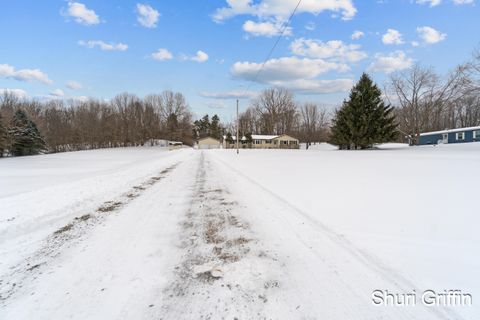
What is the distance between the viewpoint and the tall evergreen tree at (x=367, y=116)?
33.5 metres

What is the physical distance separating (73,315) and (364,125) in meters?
35.9

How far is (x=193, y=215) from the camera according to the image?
18.3ft

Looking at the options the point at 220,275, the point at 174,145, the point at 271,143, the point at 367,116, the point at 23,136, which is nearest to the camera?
the point at 220,275

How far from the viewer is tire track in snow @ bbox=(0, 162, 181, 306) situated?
2.97 meters

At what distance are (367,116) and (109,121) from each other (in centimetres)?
6459

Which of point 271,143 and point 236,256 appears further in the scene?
point 271,143

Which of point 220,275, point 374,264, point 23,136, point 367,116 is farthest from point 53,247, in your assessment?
point 23,136

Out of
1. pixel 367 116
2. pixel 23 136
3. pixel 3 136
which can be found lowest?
pixel 3 136

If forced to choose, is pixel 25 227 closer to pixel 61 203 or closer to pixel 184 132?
pixel 61 203

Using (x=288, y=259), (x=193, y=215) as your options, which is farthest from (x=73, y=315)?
(x=193, y=215)

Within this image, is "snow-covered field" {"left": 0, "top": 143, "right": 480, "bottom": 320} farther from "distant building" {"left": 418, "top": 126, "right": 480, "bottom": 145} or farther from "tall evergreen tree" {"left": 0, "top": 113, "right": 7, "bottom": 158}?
"tall evergreen tree" {"left": 0, "top": 113, "right": 7, "bottom": 158}

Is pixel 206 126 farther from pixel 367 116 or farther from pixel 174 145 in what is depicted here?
pixel 367 116

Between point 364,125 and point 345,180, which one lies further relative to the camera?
point 364,125

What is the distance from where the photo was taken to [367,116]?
33594mm
